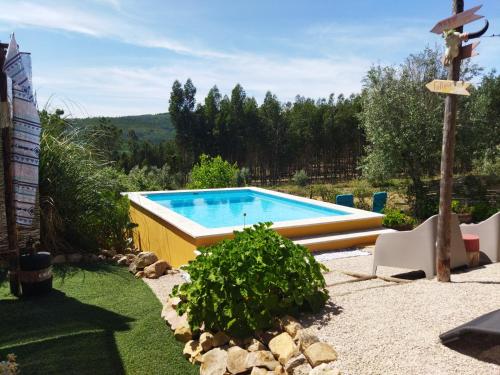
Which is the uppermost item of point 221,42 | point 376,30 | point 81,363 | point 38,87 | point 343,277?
point 221,42

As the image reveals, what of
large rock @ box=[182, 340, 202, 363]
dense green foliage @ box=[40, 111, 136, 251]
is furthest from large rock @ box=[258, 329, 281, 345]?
dense green foliage @ box=[40, 111, 136, 251]

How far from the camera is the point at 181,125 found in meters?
25.1

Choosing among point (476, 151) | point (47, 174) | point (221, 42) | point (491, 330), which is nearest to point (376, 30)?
point (221, 42)

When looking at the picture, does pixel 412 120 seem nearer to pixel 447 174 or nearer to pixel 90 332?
pixel 447 174

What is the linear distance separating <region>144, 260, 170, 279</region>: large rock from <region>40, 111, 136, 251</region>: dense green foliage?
1.46 meters

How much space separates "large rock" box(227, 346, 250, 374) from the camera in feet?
9.48

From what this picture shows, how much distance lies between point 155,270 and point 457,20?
461 centimetres

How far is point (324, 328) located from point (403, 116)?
393 inches

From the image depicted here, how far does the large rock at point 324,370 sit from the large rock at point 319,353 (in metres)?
0.07

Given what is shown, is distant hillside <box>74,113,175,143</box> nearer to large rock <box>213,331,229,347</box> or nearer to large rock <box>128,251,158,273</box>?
large rock <box>128,251,158,273</box>

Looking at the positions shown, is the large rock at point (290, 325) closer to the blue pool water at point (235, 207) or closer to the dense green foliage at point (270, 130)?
the blue pool water at point (235, 207)

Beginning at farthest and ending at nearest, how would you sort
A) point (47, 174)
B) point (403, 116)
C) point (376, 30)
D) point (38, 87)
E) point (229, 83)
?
1. point (229, 83)
2. point (403, 116)
3. point (376, 30)
4. point (38, 87)
5. point (47, 174)

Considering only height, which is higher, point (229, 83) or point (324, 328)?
point (229, 83)

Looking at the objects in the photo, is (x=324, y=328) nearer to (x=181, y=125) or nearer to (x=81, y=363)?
(x=81, y=363)
